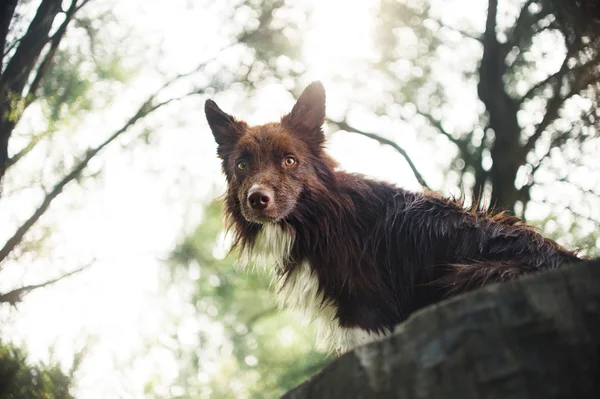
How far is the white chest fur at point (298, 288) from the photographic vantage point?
180 inches

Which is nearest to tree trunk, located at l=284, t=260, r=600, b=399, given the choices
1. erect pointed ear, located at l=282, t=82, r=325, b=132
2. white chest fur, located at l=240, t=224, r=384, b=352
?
white chest fur, located at l=240, t=224, r=384, b=352

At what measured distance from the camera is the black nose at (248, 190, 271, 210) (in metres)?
4.45

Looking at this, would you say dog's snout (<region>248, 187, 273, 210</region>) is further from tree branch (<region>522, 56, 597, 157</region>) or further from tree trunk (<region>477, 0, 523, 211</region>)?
tree trunk (<region>477, 0, 523, 211</region>)

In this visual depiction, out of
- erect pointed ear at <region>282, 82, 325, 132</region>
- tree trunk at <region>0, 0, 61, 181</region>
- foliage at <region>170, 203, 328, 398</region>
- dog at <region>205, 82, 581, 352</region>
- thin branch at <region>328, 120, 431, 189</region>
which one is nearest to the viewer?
dog at <region>205, 82, 581, 352</region>

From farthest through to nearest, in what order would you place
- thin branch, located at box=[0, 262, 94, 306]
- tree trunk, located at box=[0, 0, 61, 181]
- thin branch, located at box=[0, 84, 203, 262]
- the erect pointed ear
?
1. thin branch, located at box=[0, 84, 203, 262]
2. thin branch, located at box=[0, 262, 94, 306]
3. tree trunk, located at box=[0, 0, 61, 181]
4. the erect pointed ear

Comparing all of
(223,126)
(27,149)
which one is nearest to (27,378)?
(27,149)

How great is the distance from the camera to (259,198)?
4.45 metres

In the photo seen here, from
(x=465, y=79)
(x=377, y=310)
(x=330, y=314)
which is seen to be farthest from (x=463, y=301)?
(x=465, y=79)

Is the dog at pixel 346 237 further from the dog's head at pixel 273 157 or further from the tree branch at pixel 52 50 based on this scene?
the tree branch at pixel 52 50

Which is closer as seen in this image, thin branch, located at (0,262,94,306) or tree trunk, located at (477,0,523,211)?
thin branch, located at (0,262,94,306)

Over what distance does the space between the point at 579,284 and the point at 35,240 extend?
21.3 ft

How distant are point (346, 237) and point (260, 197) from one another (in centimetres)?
85

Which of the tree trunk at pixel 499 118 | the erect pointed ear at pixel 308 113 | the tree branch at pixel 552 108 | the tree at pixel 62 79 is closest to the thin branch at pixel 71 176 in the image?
the tree at pixel 62 79

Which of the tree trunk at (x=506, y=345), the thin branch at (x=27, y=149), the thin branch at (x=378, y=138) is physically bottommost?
the tree trunk at (x=506, y=345)
